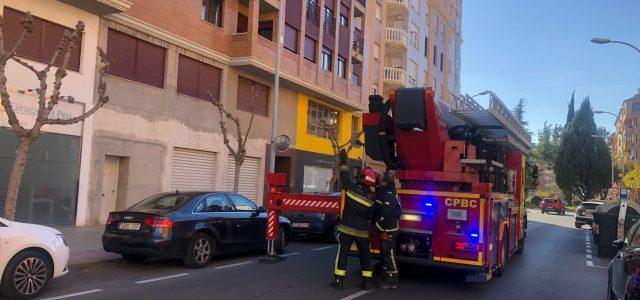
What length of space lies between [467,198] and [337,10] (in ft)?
70.9

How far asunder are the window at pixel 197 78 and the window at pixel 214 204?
26.8 feet

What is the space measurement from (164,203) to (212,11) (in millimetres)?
12409

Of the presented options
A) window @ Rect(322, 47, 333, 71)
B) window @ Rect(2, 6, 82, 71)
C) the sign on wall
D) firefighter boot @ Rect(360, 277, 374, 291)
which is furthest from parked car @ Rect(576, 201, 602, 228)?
window @ Rect(2, 6, 82, 71)

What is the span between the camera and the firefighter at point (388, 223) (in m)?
8.15

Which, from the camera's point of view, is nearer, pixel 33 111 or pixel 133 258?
pixel 133 258

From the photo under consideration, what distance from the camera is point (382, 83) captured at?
3516 centimetres

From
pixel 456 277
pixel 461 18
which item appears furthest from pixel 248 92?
pixel 461 18

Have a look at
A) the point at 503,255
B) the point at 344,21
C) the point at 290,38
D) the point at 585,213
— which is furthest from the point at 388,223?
the point at 344,21

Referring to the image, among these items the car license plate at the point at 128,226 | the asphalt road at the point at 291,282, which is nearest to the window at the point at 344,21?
the asphalt road at the point at 291,282

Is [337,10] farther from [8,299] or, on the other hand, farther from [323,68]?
[8,299]

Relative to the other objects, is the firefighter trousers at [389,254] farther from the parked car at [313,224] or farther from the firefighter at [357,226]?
the parked car at [313,224]

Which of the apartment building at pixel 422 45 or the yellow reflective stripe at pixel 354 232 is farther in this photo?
the apartment building at pixel 422 45

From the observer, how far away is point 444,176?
8852 millimetres

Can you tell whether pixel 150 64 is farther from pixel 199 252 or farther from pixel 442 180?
pixel 442 180
